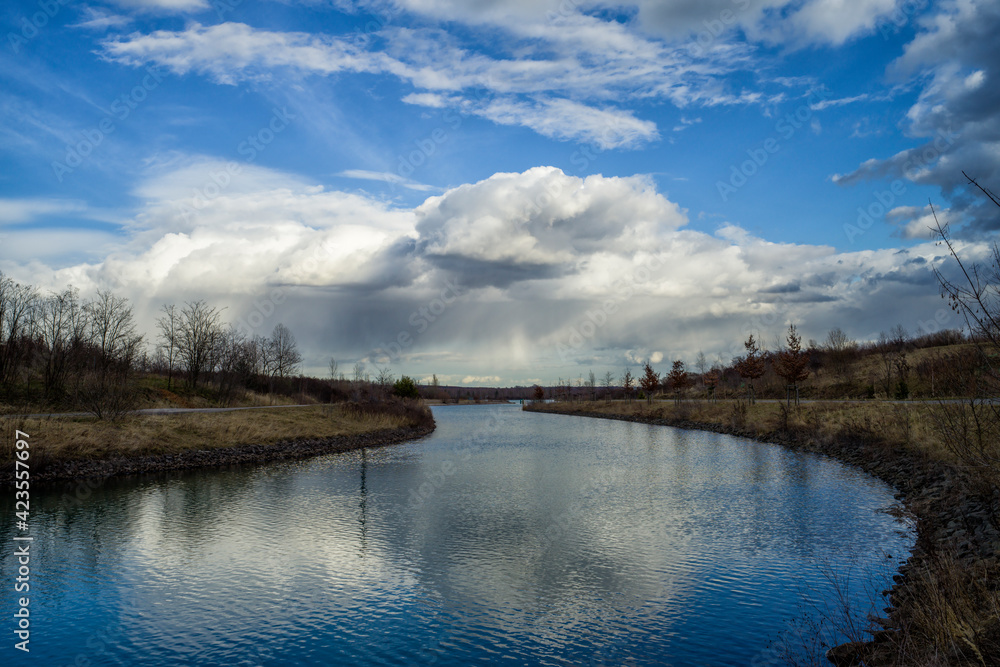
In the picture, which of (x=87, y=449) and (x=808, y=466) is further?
(x=808, y=466)

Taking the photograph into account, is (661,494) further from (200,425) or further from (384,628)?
(200,425)

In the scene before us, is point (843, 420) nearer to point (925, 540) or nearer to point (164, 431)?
point (925, 540)

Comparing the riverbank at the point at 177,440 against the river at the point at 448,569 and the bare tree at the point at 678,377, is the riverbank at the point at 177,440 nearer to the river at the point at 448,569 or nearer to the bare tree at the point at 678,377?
the river at the point at 448,569

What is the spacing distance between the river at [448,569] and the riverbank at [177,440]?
2.44 meters

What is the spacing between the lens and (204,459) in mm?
29812

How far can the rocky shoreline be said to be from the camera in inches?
954

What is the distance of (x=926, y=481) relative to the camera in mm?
20031

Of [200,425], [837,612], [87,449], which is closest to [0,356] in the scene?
[200,425]

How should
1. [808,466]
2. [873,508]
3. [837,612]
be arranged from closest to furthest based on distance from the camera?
1. [837,612]
2. [873,508]
3. [808,466]

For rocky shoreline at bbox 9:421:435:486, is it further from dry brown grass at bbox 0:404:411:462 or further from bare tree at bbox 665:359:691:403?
bare tree at bbox 665:359:691:403

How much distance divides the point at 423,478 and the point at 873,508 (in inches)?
684

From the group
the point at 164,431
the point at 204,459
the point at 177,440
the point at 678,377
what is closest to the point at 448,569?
the point at 204,459

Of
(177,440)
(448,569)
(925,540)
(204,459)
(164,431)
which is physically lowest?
(448,569)

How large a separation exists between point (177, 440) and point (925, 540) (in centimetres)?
3250
